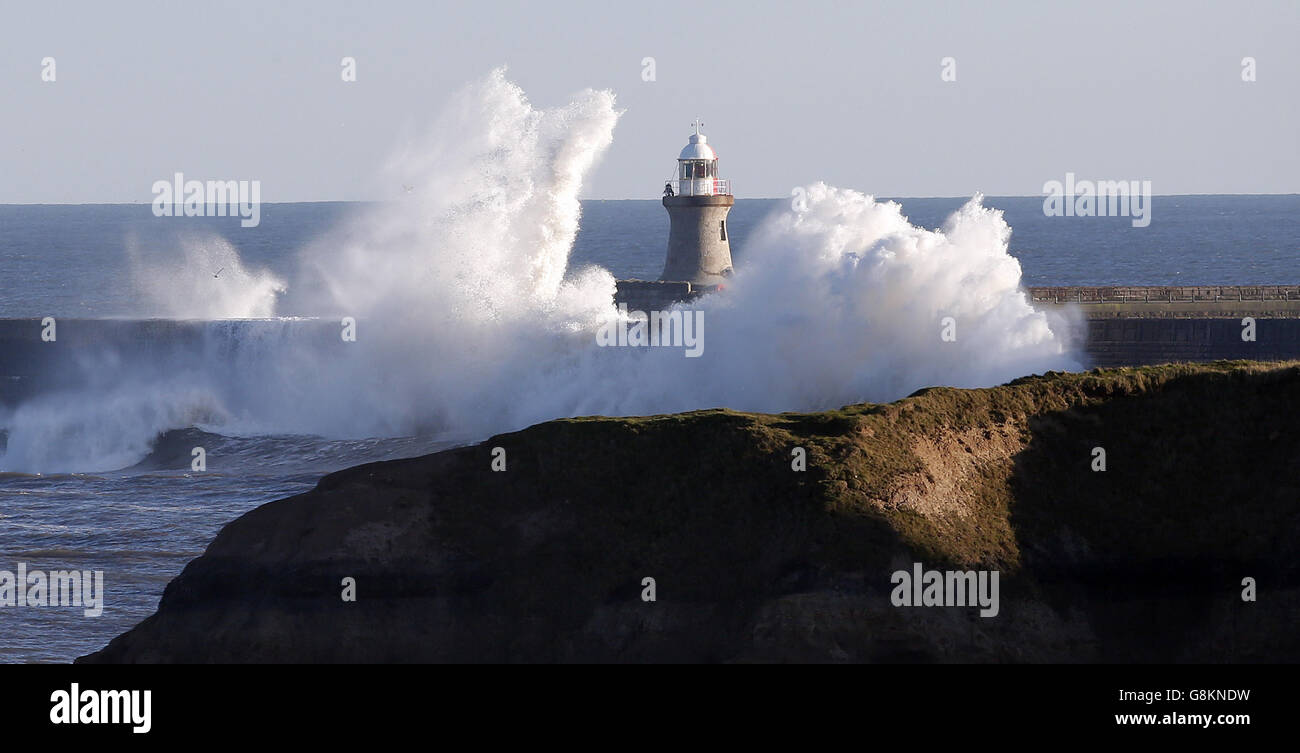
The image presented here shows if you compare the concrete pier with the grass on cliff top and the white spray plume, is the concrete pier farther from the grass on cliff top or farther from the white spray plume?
the grass on cliff top

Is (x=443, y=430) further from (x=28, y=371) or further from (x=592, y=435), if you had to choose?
(x=592, y=435)

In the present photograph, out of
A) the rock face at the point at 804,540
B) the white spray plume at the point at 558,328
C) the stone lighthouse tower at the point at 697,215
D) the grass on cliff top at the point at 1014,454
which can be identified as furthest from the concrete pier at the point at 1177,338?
the rock face at the point at 804,540

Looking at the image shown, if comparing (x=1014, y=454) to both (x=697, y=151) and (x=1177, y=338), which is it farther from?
(x=697, y=151)

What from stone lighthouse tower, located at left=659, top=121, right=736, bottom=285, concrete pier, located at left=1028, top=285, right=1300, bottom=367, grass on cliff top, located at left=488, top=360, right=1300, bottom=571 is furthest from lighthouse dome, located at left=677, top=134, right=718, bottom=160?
grass on cliff top, located at left=488, top=360, right=1300, bottom=571

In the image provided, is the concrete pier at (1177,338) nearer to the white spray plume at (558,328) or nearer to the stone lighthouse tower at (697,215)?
the white spray plume at (558,328)

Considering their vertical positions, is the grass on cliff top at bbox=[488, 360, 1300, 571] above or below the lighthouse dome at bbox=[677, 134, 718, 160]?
below
